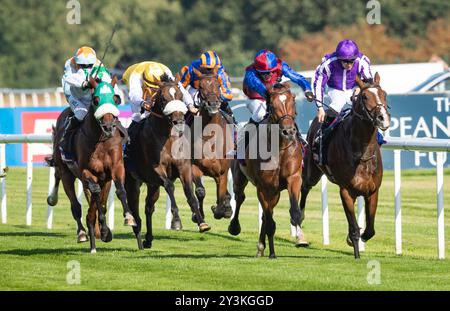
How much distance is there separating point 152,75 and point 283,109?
2936 millimetres

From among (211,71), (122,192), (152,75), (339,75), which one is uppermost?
(211,71)

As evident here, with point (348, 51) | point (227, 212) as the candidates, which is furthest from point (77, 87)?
point (348, 51)

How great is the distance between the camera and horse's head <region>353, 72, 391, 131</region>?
11.6 m

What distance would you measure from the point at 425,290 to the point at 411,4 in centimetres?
4543

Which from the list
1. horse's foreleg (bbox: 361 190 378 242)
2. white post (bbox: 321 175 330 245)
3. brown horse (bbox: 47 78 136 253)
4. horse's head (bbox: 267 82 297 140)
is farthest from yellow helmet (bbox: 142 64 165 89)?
horse's foreleg (bbox: 361 190 378 242)

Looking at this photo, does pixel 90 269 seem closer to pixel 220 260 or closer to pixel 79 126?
pixel 220 260

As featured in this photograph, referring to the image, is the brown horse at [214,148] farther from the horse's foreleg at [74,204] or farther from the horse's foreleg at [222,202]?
the horse's foreleg at [74,204]

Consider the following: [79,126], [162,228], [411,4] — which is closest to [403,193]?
[162,228]

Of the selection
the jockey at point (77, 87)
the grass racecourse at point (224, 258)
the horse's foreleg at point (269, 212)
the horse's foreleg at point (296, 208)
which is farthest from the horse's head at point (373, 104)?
the jockey at point (77, 87)

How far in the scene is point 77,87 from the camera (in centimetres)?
1367

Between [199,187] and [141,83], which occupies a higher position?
[141,83]

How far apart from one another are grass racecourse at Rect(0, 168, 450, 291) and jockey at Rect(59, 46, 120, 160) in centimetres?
123

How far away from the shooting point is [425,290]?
32.2 ft

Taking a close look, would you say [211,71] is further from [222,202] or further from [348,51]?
[348,51]
